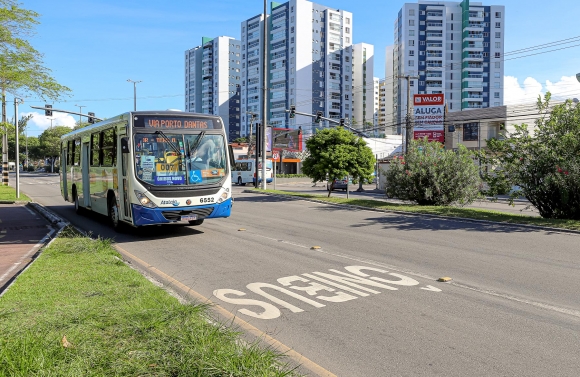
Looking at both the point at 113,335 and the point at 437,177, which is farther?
the point at 437,177

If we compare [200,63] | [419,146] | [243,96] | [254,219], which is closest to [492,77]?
[243,96]

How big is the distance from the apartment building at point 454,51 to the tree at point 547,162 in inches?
3462

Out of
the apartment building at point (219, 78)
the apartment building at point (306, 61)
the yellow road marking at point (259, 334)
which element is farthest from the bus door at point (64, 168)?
the apartment building at point (219, 78)

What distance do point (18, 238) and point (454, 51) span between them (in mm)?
109102

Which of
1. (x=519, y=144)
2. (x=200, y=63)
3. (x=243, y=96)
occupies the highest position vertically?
(x=200, y=63)

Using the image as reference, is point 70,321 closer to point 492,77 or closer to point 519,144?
point 519,144

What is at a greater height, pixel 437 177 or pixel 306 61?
pixel 306 61

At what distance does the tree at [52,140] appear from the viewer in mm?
90812

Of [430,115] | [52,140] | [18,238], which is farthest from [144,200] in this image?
[52,140]

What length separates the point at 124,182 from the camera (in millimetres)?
11867

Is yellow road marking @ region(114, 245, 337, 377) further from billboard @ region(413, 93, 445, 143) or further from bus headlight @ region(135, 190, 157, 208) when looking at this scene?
billboard @ region(413, 93, 445, 143)

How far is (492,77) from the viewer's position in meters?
106

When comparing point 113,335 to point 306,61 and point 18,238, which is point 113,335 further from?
point 306,61

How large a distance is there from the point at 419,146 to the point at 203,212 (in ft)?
39.3
